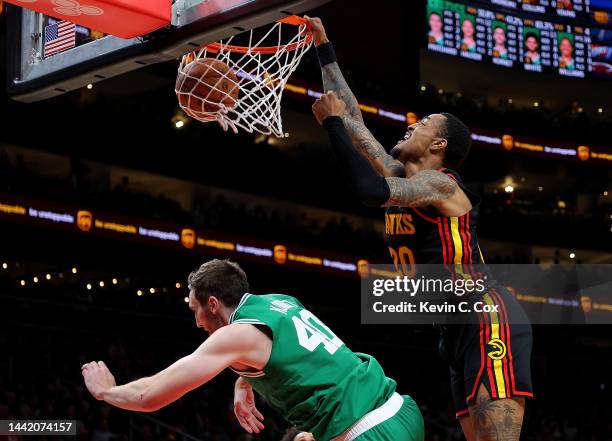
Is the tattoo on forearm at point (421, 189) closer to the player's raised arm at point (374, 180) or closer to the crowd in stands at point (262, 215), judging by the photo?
the player's raised arm at point (374, 180)

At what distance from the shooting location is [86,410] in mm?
13516

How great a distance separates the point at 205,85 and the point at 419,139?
126cm

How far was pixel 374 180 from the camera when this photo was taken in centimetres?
439

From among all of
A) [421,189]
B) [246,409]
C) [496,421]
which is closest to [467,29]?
[421,189]

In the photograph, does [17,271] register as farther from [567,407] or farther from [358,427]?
[358,427]

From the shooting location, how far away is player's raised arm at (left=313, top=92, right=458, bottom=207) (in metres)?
4.38

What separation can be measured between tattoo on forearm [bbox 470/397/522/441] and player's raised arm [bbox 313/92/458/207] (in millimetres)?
975

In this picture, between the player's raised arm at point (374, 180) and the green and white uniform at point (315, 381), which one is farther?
the player's raised arm at point (374, 180)

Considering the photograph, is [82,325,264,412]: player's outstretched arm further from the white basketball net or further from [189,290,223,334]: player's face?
the white basketball net

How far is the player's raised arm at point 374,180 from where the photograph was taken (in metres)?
4.38

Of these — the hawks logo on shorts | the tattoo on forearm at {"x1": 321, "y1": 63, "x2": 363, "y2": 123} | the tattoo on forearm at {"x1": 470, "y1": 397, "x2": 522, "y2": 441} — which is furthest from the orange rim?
the tattoo on forearm at {"x1": 470, "y1": 397, "x2": 522, "y2": 441}

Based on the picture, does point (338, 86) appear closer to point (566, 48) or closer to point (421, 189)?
point (421, 189)

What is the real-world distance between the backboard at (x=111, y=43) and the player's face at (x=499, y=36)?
2144 centimetres

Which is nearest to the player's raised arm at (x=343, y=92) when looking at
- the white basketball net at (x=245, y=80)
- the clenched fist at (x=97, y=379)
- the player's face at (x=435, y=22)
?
the white basketball net at (x=245, y=80)
